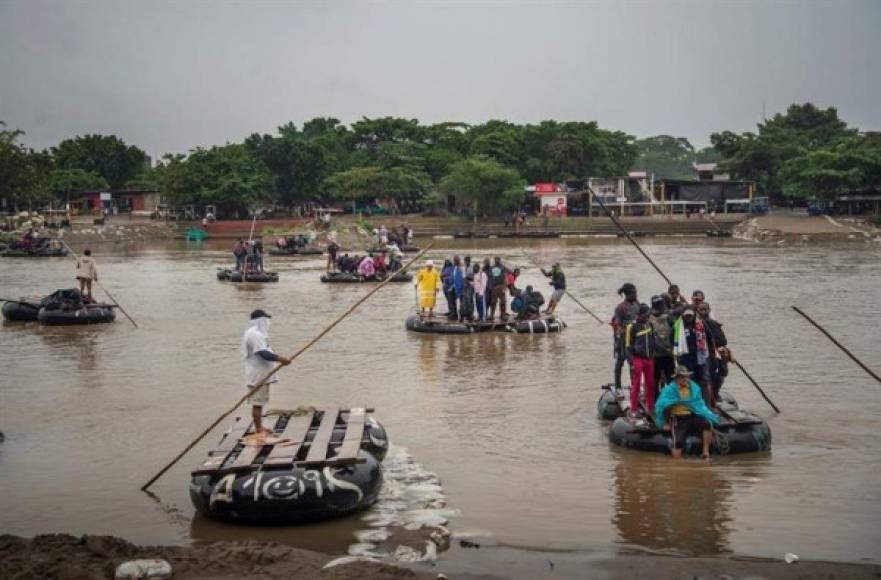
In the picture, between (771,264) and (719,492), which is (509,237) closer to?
(771,264)

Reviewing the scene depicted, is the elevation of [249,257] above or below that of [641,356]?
above

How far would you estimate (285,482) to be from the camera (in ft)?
29.8

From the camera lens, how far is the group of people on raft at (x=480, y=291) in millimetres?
21328

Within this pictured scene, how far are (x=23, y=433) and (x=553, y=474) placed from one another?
7.01m

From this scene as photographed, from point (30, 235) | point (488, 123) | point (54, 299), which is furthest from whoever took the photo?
point (488, 123)

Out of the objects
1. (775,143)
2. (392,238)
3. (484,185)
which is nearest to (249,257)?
(392,238)

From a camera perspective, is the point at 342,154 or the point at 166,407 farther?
the point at 342,154

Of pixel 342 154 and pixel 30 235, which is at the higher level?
pixel 342 154

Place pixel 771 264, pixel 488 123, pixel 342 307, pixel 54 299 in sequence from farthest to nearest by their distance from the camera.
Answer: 1. pixel 488 123
2. pixel 771 264
3. pixel 342 307
4. pixel 54 299

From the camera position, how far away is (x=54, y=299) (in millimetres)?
24109

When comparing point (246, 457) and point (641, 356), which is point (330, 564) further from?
point (641, 356)

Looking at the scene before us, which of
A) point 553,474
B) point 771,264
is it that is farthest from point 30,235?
point 553,474

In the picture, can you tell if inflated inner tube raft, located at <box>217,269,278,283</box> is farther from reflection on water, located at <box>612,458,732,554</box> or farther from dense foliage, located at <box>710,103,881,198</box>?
dense foliage, located at <box>710,103,881,198</box>

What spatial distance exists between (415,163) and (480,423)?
6859 cm
